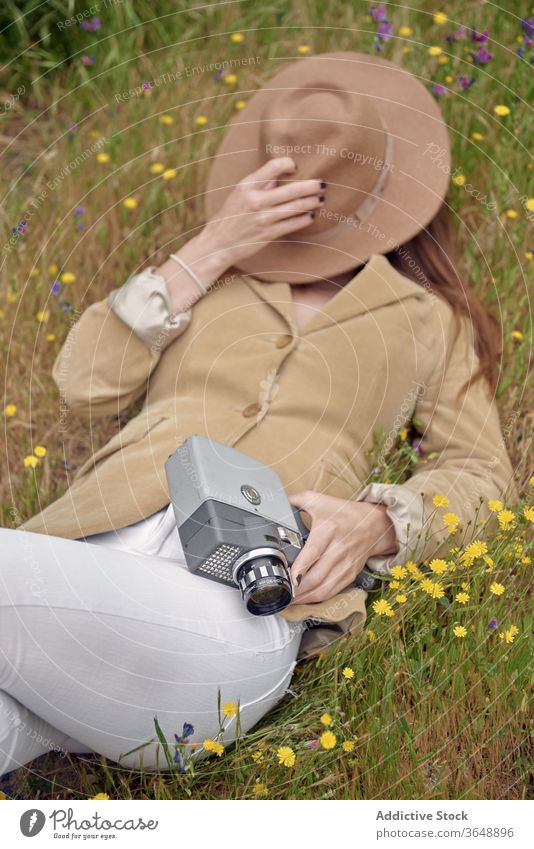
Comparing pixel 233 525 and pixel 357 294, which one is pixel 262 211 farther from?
pixel 233 525

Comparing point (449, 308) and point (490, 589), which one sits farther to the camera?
point (449, 308)

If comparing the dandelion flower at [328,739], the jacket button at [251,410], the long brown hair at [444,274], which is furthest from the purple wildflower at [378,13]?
the dandelion flower at [328,739]

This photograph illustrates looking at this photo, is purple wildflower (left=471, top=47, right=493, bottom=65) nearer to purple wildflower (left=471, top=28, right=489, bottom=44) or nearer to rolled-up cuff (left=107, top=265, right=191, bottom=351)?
purple wildflower (left=471, top=28, right=489, bottom=44)

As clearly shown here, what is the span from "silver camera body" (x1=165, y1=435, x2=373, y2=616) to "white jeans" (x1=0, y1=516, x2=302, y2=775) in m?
0.06

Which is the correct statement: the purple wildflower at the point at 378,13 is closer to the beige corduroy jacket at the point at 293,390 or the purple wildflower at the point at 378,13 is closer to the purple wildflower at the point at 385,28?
the purple wildflower at the point at 385,28

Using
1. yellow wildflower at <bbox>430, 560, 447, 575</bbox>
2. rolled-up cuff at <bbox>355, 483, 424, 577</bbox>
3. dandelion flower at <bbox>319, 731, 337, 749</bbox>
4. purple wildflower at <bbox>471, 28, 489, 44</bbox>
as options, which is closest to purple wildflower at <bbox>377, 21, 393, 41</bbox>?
purple wildflower at <bbox>471, 28, 489, 44</bbox>

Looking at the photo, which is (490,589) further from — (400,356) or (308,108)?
(308,108)

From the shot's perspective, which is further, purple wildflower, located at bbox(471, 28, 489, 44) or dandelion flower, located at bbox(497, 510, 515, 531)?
purple wildflower, located at bbox(471, 28, 489, 44)

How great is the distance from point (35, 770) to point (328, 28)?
187cm

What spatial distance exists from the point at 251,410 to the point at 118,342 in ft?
0.94

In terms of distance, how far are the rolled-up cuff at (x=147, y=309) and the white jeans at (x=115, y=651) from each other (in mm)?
473

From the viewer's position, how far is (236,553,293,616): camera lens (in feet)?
4.21

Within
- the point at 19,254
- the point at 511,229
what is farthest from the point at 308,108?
the point at 19,254
